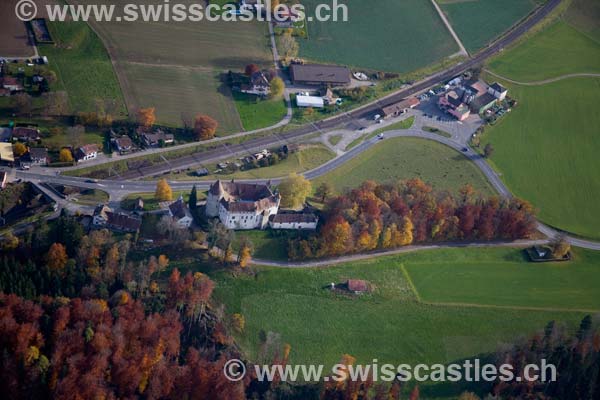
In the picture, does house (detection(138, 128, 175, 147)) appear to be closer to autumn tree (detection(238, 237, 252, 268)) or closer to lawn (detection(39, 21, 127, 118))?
lawn (detection(39, 21, 127, 118))

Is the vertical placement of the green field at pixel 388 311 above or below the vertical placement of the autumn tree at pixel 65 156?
below

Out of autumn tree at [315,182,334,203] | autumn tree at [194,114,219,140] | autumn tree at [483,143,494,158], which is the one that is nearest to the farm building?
autumn tree at [194,114,219,140]

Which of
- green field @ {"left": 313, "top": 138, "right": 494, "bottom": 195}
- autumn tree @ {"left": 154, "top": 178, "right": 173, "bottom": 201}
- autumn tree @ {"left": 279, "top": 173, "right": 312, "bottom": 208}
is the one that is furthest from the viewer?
green field @ {"left": 313, "top": 138, "right": 494, "bottom": 195}

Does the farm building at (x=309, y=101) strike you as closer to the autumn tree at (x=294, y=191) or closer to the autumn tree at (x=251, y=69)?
the autumn tree at (x=251, y=69)

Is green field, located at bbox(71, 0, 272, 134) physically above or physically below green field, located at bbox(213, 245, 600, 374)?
above

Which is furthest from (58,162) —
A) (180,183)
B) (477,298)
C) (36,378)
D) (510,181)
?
(510,181)

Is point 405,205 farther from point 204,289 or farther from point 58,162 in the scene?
point 58,162

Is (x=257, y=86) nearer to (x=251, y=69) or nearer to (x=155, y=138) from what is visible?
(x=251, y=69)

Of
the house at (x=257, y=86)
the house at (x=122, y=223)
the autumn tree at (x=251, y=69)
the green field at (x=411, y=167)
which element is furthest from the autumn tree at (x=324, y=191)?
the autumn tree at (x=251, y=69)

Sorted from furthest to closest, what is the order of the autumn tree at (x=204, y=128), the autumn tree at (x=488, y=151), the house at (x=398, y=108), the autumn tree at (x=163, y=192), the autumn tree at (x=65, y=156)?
the house at (x=398, y=108), the autumn tree at (x=488, y=151), the autumn tree at (x=204, y=128), the autumn tree at (x=65, y=156), the autumn tree at (x=163, y=192)
